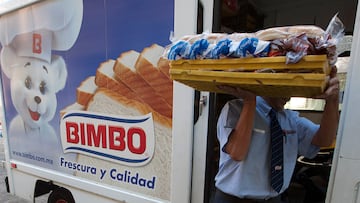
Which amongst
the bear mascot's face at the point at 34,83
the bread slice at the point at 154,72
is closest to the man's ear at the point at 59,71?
the bear mascot's face at the point at 34,83

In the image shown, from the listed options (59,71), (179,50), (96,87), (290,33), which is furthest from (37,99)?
(290,33)

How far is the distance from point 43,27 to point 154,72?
4.50 feet

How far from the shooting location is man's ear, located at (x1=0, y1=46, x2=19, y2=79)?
2508mm

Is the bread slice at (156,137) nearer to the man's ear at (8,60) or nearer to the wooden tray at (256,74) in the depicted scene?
the wooden tray at (256,74)

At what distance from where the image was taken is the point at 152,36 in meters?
1.59

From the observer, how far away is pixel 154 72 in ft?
5.23

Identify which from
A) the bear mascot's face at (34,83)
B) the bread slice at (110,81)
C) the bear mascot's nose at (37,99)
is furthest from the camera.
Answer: the bear mascot's nose at (37,99)

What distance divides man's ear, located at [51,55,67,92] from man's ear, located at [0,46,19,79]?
0.67 m

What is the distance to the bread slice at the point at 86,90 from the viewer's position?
6.34ft

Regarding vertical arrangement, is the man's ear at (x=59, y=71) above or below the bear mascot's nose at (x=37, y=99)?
above

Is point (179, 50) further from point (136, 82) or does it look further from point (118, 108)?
point (118, 108)

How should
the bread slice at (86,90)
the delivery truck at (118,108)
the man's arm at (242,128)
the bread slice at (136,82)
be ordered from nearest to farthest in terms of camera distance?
the man's arm at (242,128), the delivery truck at (118,108), the bread slice at (136,82), the bread slice at (86,90)

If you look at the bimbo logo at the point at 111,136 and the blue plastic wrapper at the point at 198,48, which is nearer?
the blue plastic wrapper at the point at 198,48

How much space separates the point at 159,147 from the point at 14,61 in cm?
207
